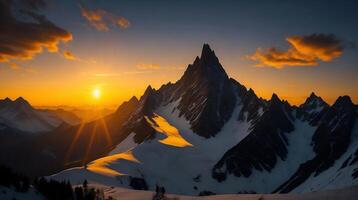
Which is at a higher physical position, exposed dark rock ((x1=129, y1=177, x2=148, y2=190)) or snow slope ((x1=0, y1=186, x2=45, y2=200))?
snow slope ((x1=0, y1=186, x2=45, y2=200))

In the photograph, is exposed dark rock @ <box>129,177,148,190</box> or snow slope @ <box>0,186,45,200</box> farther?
exposed dark rock @ <box>129,177,148,190</box>

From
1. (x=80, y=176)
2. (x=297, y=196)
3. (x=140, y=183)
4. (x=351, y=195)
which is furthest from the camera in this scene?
(x=140, y=183)

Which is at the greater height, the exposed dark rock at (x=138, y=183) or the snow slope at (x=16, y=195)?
the snow slope at (x=16, y=195)

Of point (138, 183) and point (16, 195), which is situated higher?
point (16, 195)

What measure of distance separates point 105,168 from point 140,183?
18.4m

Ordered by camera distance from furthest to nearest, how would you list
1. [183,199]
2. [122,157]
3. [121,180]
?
[122,157]
[121,180]
[183,199]

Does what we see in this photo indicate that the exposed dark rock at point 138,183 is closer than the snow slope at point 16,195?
No

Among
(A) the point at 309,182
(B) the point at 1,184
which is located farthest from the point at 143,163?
(B) the point at 1,184

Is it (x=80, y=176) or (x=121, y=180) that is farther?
(x=121, y=180)

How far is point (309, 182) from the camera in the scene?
199000 millimetres

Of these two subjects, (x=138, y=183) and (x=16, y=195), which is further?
(x=138, y=183)

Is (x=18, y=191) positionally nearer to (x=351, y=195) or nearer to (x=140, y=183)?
(x=351, y=195)

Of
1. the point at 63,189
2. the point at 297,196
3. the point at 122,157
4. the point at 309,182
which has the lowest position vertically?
the point at 309,182

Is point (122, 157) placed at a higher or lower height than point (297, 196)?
higher
